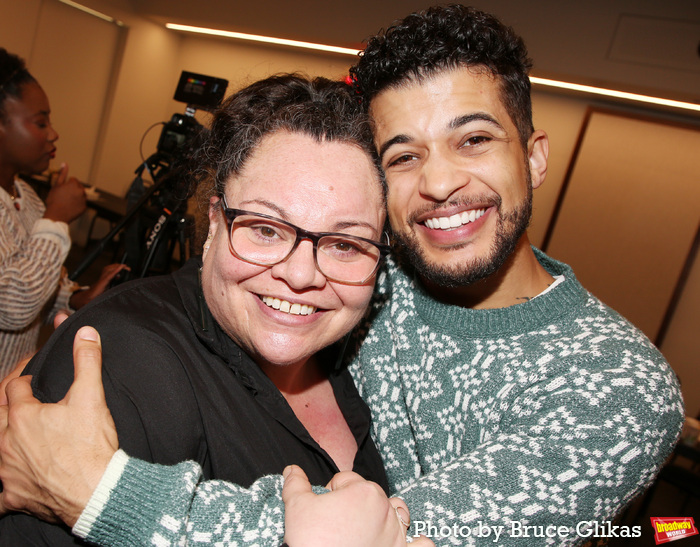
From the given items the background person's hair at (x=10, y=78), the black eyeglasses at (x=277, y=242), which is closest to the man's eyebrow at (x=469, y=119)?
the black eyeglasses at (x=277, y=242)

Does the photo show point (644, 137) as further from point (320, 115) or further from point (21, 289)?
point (21, 289)

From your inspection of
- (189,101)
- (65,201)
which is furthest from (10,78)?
(189,101)

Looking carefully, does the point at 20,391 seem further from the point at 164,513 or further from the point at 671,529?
the point at 671,529

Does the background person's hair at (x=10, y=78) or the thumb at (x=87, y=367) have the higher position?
the background person's hair at (x=10, y=78)

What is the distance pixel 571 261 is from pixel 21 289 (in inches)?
190

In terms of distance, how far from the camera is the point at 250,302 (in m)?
1.10

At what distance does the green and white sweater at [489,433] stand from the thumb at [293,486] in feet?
0.08

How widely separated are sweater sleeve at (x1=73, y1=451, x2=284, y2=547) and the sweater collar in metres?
0.69

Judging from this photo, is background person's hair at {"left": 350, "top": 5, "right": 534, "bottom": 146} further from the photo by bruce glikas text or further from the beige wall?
the beige wall

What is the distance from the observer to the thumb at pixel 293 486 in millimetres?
829

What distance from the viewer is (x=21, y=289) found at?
1953mm

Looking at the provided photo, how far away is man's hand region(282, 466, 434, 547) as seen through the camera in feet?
2.42

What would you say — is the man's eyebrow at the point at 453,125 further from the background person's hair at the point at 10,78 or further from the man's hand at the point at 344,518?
the background person's hair at the point at 10,78

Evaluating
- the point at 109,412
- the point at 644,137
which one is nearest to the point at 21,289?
the point at 109,412
